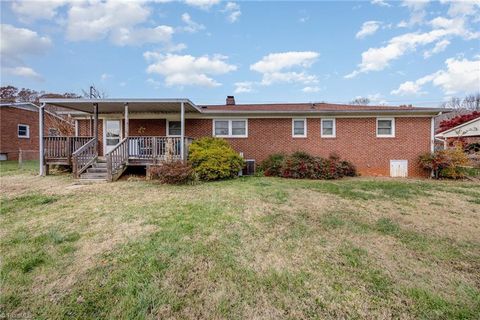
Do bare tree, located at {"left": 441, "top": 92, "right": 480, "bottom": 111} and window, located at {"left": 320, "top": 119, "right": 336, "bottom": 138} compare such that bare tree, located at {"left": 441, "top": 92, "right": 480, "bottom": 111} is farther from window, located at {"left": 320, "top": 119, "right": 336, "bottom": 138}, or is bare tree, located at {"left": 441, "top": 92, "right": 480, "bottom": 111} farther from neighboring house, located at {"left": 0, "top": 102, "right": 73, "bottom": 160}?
neighboring house, located at {"left": 0, "top": 102, "right": 73, "bottom": 160}

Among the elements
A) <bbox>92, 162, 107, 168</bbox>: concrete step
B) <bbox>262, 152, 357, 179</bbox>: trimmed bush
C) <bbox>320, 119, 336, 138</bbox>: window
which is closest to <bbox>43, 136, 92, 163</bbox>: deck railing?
<bbox>92, 162, 107, 168</bbox>: concrete step

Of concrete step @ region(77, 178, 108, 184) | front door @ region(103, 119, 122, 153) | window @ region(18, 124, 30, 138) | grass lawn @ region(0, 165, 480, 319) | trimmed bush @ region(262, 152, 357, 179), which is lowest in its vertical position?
grass lawn @ region(0, 165, 480, 319)

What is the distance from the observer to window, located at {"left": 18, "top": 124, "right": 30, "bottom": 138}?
18891 mm

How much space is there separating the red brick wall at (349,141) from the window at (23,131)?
16420 mm

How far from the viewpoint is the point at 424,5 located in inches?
419

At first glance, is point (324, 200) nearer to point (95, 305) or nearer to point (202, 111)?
point (95, 305)

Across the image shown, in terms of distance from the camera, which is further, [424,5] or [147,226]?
[424,5]

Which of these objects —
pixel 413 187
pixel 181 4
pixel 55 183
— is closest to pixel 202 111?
pixel 181 4

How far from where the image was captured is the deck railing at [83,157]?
9.41m

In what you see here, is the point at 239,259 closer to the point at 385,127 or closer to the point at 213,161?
the point at 213,161

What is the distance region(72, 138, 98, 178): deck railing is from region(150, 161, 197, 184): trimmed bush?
345cm

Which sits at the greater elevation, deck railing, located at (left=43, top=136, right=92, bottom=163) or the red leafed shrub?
the red leafed shrub

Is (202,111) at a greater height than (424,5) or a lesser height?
lesser

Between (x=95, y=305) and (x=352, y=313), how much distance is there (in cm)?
243
